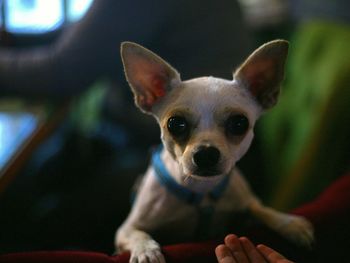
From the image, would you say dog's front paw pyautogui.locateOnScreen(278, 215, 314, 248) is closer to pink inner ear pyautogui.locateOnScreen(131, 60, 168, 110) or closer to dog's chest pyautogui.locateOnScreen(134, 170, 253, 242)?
dog's chest pyautogui.locateOnScreen(134, 170, 253, 242)

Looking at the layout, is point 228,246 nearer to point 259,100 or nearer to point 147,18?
point 259,100

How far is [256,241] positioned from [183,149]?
0.21 meters

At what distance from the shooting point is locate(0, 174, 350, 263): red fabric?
0.76 m

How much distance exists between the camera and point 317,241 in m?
0.85

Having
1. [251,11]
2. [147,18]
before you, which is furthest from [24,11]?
[251,11]

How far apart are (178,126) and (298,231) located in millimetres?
295

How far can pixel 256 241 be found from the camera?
32.1 inches

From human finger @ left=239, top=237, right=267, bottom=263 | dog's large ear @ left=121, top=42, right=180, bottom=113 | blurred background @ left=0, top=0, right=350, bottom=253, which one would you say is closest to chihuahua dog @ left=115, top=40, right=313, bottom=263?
dog's large ear @ left=121, top=42, right=180, bottom=113

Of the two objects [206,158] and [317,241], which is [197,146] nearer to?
[206,158]

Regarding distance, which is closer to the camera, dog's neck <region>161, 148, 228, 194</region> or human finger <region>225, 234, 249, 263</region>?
human finger <region>225, 234, 249, 263</region>

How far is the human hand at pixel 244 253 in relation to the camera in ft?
2.45

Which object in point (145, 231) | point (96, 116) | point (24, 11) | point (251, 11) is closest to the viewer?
point (145, 231)

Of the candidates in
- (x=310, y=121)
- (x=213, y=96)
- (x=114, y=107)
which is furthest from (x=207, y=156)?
(x=114, y=107)

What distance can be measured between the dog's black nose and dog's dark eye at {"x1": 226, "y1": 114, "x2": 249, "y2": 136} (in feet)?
0.21
